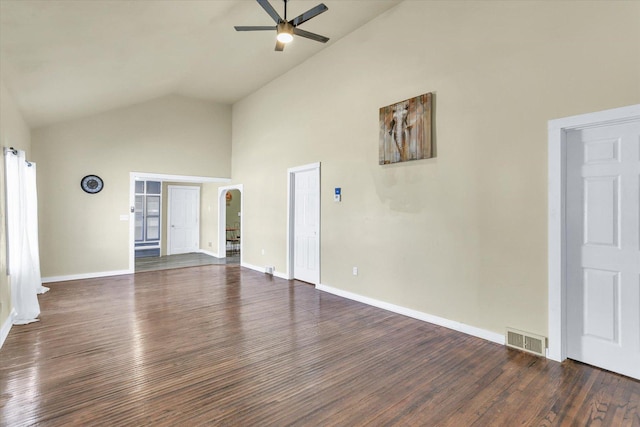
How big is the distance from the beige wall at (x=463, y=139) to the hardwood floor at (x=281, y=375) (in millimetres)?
639

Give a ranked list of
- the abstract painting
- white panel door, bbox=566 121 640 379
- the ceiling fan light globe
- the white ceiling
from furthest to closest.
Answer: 1. the abstract painting
2. the ceiling fan light globe
3. the white ceiling
4. white panel door, bbox=566 121 640 379

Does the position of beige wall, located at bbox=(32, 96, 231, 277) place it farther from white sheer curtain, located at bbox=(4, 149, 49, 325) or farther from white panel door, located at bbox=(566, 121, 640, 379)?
white panel door, located at bbox=(566, 121, 640, 379)

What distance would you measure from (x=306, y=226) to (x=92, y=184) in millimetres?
4450

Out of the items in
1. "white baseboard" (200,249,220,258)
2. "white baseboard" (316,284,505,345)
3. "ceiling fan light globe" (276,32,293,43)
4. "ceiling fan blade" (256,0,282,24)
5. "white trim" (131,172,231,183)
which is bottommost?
"white baseboard" (316,284,505,345)

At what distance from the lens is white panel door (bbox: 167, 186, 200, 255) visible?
9.80 m

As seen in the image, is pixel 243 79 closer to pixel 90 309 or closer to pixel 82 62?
pixel 82 62

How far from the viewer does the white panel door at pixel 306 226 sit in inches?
229

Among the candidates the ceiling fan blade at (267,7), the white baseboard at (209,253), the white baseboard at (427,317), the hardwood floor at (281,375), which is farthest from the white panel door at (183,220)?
the ceiling fan blade at (267,7)

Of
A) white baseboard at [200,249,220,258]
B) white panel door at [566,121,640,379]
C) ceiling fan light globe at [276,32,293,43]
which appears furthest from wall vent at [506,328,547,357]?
white baseboard at [200,249,220,258]

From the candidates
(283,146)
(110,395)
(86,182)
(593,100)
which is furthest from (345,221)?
(86,182)

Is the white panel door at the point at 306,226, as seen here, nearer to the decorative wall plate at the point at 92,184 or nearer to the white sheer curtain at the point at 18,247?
the white sheer curtain at the point at 18,247

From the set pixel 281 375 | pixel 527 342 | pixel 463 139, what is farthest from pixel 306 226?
pixel 527 342

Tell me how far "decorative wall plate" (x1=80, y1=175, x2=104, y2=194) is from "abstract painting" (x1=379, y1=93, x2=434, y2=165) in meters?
5.77

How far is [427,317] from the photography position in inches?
157
